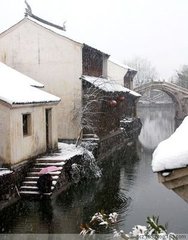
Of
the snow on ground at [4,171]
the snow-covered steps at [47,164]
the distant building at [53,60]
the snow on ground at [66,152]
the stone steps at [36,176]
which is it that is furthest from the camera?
the distant building at [53,60]

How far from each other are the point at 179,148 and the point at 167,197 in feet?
39.9

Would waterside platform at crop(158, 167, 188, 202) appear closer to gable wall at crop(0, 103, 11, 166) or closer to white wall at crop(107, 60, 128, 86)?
gable wall at crop(0, 103, 11, 166)

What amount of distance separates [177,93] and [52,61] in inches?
1264

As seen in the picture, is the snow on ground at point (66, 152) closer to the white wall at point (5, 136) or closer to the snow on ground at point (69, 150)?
the snow on ground at point (69, 150)

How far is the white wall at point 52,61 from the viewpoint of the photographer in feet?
73.8

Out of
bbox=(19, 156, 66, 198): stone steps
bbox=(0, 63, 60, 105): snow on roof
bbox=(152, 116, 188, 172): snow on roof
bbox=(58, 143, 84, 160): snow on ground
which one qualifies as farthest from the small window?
bbox=(152, 116, 188, 172): snow on roof

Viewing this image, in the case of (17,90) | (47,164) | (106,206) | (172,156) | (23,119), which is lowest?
(106,206)

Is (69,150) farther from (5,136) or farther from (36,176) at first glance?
(5,136)

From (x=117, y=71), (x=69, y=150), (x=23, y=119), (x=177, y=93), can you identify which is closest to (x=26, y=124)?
(x=23, y=119)

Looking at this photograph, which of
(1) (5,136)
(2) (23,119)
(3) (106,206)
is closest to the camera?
(3) (106,206)

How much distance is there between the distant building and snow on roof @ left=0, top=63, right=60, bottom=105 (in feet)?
8.65

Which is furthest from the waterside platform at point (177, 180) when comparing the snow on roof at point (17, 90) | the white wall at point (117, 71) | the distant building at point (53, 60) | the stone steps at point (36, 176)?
the white wall at point (117, 71)

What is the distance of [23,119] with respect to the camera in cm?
1667

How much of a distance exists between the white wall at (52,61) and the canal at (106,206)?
425 cm
